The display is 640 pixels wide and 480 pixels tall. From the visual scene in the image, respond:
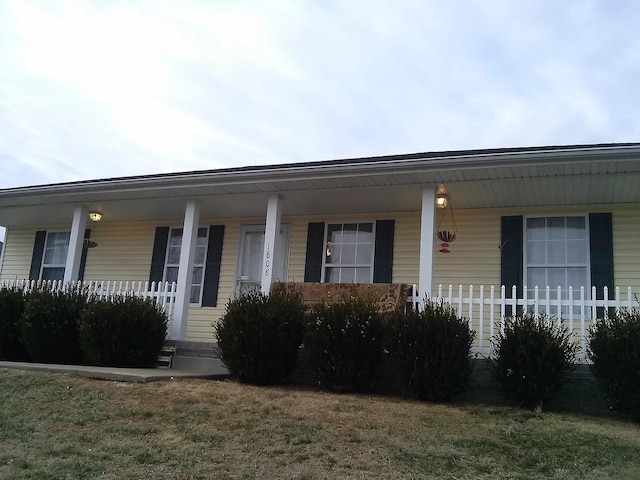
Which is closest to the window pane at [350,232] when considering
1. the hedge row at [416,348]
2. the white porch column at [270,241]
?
the white porch column at [270,241]

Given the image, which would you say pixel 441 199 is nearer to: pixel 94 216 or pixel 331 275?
pixel 331 275

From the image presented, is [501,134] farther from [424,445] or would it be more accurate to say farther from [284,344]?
[424,445]

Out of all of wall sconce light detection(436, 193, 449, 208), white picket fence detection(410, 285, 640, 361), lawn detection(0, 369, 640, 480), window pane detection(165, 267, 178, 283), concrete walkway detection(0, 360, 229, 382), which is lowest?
lawn detection(0, 369, 640, 480)

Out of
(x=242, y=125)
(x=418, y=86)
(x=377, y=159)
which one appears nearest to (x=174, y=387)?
(x=377, y=159)

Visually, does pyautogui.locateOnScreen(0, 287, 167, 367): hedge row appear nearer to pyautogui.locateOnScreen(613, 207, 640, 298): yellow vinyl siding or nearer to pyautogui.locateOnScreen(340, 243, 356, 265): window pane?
pyautogui.locateOnScreen(340, 243, 356, 265): window pane

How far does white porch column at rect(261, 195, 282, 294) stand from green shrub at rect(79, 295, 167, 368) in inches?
71.9

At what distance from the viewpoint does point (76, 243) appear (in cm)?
1101

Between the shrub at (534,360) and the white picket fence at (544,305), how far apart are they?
0.31 meters

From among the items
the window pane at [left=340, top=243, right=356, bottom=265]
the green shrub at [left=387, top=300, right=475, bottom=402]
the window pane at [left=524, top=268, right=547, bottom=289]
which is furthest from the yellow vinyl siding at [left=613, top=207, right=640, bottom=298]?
the window pane at [left=340, top=243, right=356, bottom=265]

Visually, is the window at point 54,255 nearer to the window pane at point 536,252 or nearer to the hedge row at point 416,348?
the hedge row at point 416,348

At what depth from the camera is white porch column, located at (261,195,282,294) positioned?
30.4ft

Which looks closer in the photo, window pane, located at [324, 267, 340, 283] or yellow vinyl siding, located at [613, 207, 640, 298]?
yellow vinyl siding, located at [613, 207, 640, 298]

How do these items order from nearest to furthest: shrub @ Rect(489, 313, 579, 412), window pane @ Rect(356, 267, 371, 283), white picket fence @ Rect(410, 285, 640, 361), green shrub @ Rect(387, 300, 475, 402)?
shrub @ Rect(489, 313, 579, 412), green shrub @ Rect(387, 300, 475, 402), white picket fence @ Rect(410, 285, 640, 361), window pane @ Rect(356, 267, 371, 283)

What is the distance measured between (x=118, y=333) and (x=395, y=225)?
196 inches
